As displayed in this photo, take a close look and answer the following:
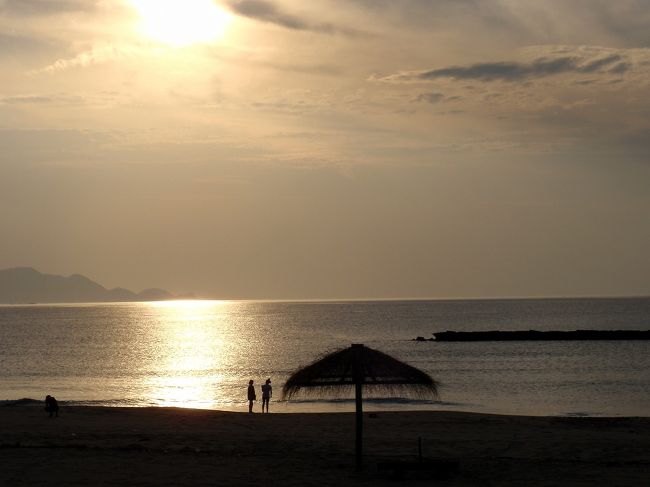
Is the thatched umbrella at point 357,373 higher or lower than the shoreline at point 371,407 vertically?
lower

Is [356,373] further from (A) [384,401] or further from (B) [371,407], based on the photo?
(A) [384,401]

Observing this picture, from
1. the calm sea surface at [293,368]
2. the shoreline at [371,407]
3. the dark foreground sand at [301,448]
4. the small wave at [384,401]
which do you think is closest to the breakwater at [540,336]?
the calm sea surface at [293,368]

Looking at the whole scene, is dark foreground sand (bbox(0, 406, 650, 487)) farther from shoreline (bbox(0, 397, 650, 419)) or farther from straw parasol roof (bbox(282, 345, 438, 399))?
shoreline (bbox(0, 397, 650, 419))

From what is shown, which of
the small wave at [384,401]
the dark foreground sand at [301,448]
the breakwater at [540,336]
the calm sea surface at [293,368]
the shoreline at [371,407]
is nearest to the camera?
the dark foreground sand at [301,448]

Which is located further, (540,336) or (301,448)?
(540,336)

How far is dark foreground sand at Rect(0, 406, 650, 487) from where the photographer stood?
19.9 meters

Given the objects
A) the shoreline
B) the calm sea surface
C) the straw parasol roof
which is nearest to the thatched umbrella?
the straw parasol roof

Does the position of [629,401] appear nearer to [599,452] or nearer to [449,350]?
[599,452]

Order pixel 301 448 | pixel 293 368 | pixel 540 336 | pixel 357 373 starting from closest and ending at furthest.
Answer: pixel 357 373 < pixel 301 448 < pixel 293 368 < pixel 540 336

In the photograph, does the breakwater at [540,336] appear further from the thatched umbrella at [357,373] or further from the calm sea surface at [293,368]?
the thatched umbrella at [357,373]

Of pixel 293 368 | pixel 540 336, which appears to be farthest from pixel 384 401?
pixel 540 336

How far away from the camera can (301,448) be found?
81.7ft

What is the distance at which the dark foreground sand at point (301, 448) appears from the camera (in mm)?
19875

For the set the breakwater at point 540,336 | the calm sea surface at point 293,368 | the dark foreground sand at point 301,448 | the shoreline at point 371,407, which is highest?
the breakwater at point 540,336
